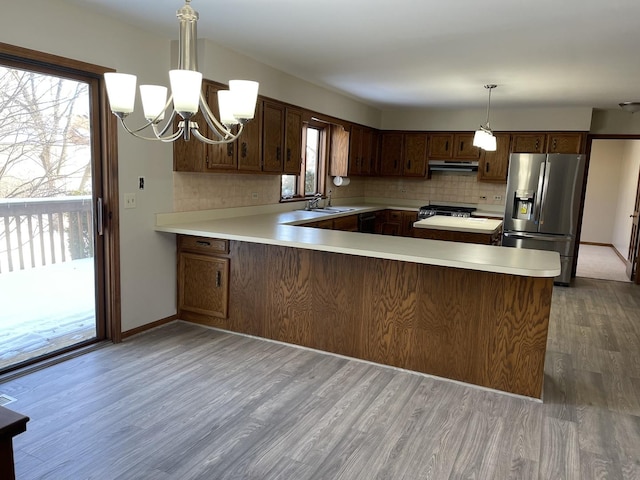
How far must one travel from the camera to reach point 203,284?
3820 mm

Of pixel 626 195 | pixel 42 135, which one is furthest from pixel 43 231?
pixel 626 195

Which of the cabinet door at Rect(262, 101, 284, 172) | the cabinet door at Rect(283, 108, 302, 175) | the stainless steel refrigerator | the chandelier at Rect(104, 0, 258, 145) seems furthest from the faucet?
the chandelier at Rect(104, 0, 258, 145)

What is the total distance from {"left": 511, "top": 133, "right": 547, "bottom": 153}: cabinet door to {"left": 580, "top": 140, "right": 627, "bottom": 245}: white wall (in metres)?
3.89

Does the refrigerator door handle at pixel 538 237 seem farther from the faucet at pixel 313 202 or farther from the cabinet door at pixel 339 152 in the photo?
the faucet at pixel 313 202

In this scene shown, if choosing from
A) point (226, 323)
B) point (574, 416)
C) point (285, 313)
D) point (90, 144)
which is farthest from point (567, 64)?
point (90, 144)

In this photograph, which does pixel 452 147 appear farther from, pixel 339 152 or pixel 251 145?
pixel 251 145

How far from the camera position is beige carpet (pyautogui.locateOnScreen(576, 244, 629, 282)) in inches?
258

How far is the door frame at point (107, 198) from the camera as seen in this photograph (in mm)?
3062

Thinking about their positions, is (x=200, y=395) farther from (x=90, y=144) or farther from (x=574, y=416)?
(x=574, y=416)

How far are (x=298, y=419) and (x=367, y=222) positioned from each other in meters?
4.08

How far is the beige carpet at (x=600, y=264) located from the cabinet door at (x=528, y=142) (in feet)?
6.21

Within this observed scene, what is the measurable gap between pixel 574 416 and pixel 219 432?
1.97 m

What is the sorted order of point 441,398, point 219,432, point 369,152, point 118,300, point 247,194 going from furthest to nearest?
1. point 369,152
2. point 247,194
3. point 118,300
4. point 441,398
5. point 219,432

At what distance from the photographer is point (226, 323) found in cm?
376
